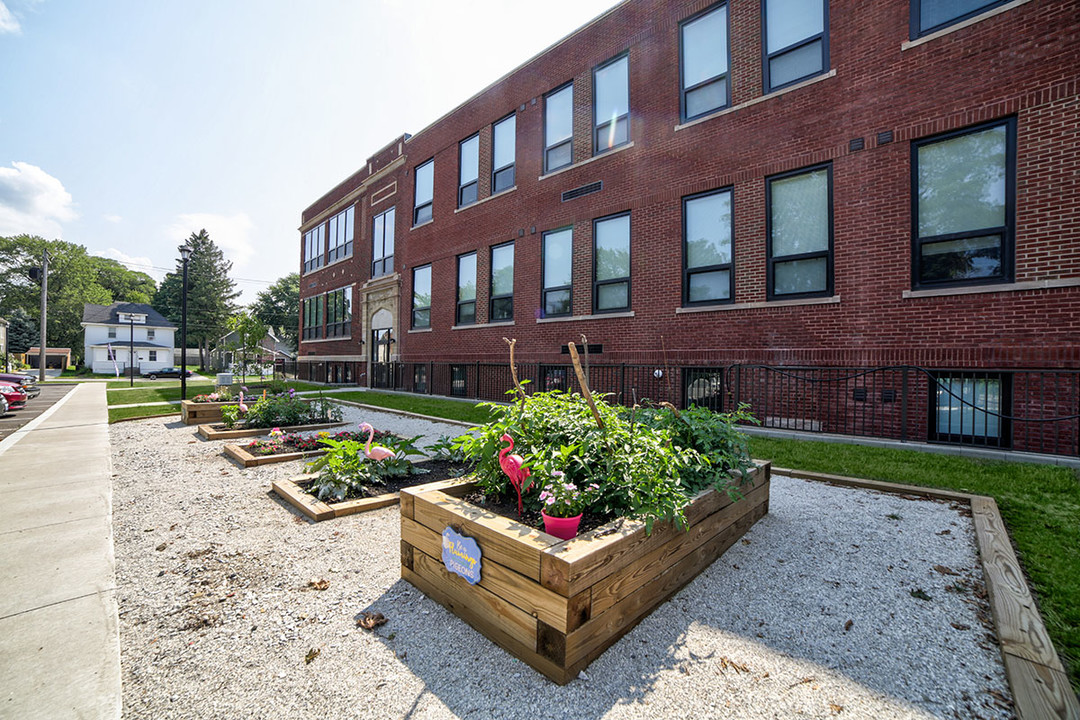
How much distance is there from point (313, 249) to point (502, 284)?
62.6 feet

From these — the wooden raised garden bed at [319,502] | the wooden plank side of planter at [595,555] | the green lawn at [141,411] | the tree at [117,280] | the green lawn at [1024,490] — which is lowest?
the green lawn at [141,411]

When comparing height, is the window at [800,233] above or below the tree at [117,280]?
below

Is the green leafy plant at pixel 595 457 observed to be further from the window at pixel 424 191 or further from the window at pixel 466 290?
the window at pixel 424 191

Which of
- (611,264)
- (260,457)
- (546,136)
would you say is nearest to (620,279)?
(611,264)

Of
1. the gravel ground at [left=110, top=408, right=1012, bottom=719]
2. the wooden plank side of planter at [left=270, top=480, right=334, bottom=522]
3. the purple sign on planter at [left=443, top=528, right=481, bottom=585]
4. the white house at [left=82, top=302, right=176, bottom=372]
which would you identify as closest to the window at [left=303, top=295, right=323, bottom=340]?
the wooden plank side of planter at [left=270, top=480, right=334, bottom=522]

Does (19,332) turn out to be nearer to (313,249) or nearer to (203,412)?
(313,249)

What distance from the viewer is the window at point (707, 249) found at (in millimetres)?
9250

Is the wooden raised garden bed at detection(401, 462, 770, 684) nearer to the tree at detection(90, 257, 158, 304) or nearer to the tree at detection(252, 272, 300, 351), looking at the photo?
the tree at detection(252, 272, 300, 351)

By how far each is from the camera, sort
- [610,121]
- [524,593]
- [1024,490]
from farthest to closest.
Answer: [610,121] → [1024,490] → [524,593]

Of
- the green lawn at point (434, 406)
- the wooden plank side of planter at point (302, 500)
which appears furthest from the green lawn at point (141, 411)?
the wooden plank side of planter at point (302, 500)

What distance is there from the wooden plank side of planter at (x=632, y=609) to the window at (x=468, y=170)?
46.9ft

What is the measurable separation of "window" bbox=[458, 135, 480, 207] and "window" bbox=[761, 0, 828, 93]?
9.01 meters

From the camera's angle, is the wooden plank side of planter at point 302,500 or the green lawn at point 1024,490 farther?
the wooden plank side of planter at point 302,500

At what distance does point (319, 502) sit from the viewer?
4.20 m
